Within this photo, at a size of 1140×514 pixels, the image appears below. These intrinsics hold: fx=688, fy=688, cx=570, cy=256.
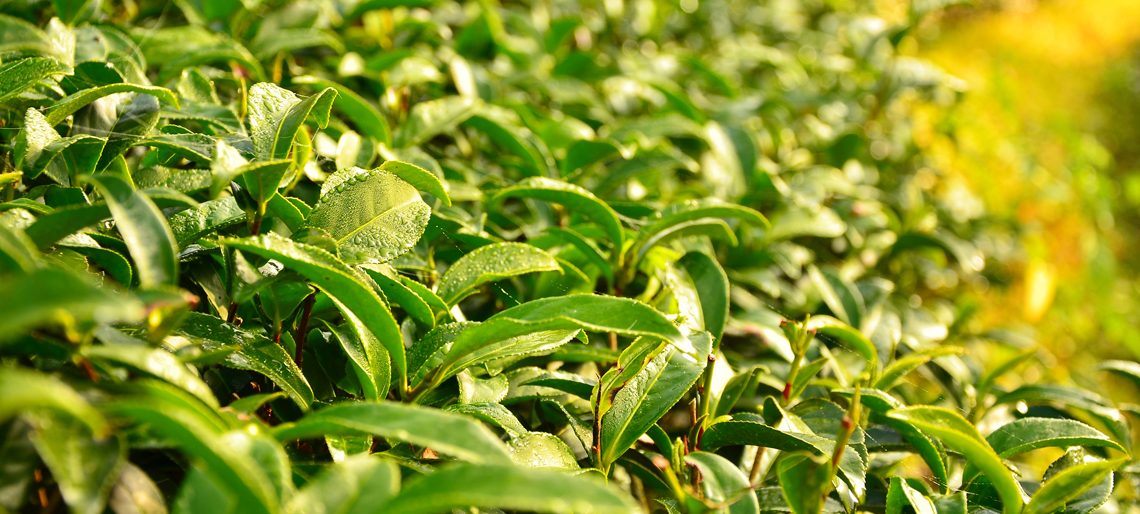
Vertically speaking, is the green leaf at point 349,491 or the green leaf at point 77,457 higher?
the green leaf at point 77,457

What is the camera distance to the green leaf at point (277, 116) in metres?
0.64

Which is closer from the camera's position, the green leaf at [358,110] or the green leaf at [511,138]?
the green leaf at [358,110]

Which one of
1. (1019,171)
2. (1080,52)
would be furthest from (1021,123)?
(1080,52)

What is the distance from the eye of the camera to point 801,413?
88cm

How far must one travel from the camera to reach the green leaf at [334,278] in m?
0.55

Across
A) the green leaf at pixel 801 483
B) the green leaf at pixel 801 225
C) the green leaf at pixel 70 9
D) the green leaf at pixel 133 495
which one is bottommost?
the green leaf at pixel 801 225

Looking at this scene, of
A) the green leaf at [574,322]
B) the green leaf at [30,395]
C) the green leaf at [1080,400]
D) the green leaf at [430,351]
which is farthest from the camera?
the green leaf at [1080,400]

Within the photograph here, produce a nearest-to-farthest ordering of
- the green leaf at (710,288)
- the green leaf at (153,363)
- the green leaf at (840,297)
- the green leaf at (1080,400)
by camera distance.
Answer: the green leaf at (153,363), the green leaf at (710,288), the green leaf at (1080,400), the green leaf at (840,297)

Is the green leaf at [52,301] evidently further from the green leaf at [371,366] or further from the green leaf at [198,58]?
the green leaf at [198,58]

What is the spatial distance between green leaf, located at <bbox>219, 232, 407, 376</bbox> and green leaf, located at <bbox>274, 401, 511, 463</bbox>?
4.1 inches

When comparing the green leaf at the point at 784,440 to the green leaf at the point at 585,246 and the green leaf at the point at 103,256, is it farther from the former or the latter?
the green leaf at the point at 103,256

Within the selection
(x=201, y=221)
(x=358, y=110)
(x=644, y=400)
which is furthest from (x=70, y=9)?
(x=644, y=400)

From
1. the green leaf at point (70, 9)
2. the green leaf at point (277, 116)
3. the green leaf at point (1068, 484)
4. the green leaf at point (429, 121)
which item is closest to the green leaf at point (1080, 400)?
the green leaf at point (1068, 484)

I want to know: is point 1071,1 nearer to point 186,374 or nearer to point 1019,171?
point 1019,171
